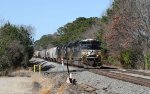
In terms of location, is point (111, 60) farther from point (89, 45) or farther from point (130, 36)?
point (89, 45)

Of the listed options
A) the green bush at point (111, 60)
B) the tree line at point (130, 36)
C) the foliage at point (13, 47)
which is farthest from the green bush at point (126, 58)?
the foliage at point (13, 47)

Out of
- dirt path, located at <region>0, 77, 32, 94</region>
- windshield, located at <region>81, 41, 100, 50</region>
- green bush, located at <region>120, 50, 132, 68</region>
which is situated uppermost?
windshield, located at <region>81, 41, 100, 50</region>

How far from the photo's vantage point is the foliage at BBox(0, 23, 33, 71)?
7012 centimetres

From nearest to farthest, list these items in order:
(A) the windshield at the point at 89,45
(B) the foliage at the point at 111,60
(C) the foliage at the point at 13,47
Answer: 1. (A) the windshield at the point at 89,45
2. (B) the foliage at the point at 111,60
3. (C) the foliage at the point at 13,47

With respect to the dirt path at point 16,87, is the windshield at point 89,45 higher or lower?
higher

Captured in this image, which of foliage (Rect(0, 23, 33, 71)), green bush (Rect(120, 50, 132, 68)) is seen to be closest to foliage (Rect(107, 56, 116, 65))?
green bush (Rect(120, 50, 132, 68))

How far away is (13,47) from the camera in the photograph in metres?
77.1

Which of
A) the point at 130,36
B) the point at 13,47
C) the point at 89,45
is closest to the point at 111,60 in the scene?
the point at 130,36

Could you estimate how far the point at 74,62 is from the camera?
192 ft

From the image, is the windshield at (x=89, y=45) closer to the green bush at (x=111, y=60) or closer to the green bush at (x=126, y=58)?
the green bush at (x=126, y=58)

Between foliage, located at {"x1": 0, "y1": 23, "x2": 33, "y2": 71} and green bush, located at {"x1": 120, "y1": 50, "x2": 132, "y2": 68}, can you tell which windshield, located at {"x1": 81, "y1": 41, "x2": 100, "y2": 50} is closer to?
green bush, located at {"x1": 120, "y1": 50, "x2": 132, "y2": 68}

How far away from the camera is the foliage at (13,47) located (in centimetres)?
7012

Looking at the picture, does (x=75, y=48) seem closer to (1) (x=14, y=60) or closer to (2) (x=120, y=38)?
(2) (x=120, y=38)

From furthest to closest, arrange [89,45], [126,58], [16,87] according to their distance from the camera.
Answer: [126,58], [89,45], [16,87]
